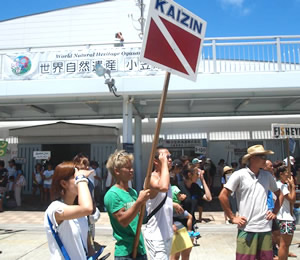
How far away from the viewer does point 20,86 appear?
9.15 metres

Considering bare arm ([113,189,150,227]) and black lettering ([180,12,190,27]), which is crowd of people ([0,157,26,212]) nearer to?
bare arm ([113,189,150,227])

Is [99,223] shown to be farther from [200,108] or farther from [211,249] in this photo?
[200,108]

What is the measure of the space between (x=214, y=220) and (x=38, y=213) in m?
5.60

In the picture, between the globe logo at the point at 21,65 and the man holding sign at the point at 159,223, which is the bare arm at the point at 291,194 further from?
the globe logo at the point at 21,65

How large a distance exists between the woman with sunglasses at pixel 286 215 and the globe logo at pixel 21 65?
26.0 feet

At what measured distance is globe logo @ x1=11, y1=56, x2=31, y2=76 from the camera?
365 inches

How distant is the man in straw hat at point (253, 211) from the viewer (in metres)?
3.32

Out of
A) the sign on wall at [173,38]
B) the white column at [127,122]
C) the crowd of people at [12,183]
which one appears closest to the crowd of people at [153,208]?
the sign on wall at [173,38]

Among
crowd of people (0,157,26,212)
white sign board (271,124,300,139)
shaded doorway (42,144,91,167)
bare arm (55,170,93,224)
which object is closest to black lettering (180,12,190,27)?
bare arm (55,170,93,224)

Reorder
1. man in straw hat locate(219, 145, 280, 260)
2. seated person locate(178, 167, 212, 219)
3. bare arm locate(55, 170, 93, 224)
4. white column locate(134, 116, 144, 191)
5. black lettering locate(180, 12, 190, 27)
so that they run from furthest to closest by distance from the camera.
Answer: white column locate(134, 116, 144, 191)
seated person locate(178, 167, 212, 219)
man in straw hat locate(219, 145, 280, 260)
black lettering locate(180, 12, 190, 27)
bare arm locate(55, 170, 93, 224)

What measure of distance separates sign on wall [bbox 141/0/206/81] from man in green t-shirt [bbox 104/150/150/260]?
35.7 inches

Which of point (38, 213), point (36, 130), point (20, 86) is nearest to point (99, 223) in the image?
point (38, 213)

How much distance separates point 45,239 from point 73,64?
5.08 meters

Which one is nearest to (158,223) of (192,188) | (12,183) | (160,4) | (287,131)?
(192,188)
